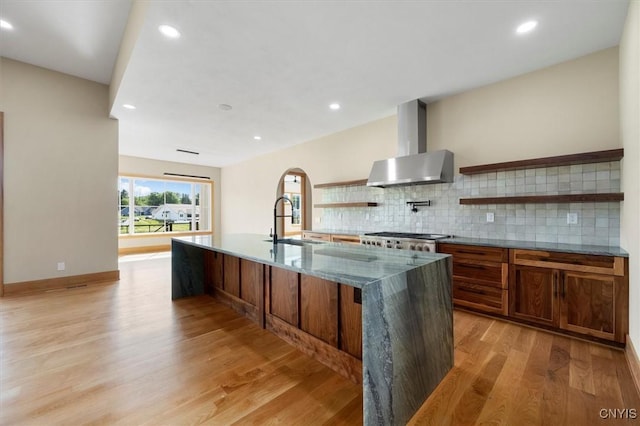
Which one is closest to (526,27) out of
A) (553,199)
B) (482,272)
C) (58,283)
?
(553,199)

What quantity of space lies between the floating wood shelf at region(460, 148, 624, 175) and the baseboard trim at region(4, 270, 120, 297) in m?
5.64

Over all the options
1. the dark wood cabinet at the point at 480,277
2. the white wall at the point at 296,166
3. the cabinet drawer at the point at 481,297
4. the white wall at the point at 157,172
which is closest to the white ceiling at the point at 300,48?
the white wall at the point at 296,166

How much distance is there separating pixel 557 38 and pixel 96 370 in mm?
4679

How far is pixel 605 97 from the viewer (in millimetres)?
2611

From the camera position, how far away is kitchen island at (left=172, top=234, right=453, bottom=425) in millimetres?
1273

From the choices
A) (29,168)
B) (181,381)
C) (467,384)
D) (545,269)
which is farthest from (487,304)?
(29,168)

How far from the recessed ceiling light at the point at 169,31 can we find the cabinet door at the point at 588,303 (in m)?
4.06

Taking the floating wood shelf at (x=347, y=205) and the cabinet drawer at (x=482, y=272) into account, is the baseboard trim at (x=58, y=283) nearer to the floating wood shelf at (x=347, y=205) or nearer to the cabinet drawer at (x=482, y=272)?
the floating wood shelf at (x=347, y=205)

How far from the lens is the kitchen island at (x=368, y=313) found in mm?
1273

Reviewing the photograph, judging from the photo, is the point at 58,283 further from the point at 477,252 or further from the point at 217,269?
the point at 477,252

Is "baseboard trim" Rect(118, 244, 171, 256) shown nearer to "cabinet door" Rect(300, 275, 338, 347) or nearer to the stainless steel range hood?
the stainless steel range hood

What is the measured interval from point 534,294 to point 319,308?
211 cm

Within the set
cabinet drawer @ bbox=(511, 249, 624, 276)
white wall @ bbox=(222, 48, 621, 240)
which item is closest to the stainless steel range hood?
white wall @ bbox=(222, 48, 621, 240)

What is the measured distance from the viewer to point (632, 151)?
2.03m
